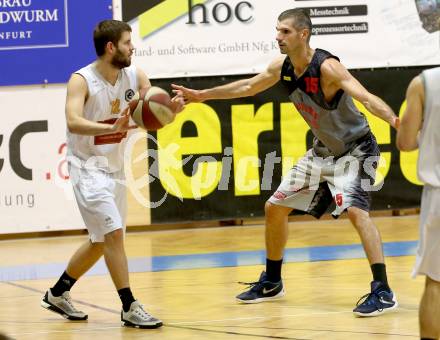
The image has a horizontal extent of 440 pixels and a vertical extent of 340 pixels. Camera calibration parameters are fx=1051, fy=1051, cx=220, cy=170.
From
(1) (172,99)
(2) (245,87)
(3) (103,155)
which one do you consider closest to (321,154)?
(2) (245,87)

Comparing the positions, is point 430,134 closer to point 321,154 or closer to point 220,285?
point 321,154

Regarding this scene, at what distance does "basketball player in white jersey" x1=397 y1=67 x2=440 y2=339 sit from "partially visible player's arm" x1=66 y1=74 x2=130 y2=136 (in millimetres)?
2346

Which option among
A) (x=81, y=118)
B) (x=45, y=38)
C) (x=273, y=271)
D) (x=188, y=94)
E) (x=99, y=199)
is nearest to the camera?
(x=81, y=118)

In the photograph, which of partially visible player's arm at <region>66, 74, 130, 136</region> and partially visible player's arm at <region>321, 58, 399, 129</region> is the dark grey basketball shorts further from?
partially visible player's arm at <region>66, 74, 130, 136</region>

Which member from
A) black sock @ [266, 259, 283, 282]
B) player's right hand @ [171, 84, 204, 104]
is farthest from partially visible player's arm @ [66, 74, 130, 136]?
black sock @ [266, 259, 283, 282]

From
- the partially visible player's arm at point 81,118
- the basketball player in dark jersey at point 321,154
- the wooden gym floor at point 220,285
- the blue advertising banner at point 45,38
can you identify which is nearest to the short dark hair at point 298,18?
the basketball player in dark jersey at point 321,154

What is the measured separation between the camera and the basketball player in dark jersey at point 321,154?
8.02 meters

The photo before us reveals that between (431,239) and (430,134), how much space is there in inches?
22.0

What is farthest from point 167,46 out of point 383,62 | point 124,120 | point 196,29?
point 124,120

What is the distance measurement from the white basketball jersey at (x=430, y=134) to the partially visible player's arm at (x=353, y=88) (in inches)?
61.4

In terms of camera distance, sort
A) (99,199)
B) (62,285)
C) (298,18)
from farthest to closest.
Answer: (298,18), (62,285), (99,199)

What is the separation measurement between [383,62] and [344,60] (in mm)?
535

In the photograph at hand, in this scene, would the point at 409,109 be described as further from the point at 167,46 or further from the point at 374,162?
the point at 167,46

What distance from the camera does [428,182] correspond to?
5598 millimetres
